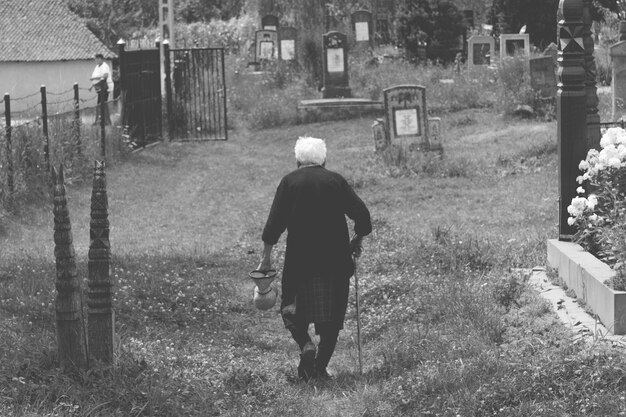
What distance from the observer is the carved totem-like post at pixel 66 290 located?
6699mm

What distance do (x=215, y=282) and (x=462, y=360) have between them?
4150 millimetres

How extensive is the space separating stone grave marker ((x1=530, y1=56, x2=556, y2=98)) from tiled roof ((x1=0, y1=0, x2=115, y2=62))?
18671 millimetres

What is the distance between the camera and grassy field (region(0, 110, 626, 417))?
6.55m

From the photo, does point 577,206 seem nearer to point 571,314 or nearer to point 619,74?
point 571,314

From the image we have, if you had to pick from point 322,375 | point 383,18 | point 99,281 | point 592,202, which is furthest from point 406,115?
point 383,18

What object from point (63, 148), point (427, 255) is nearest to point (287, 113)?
point (63, 148)

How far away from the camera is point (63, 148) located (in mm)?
17156

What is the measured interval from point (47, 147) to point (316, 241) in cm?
916

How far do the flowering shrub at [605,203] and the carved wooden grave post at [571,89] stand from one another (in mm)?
329

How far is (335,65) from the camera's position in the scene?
88.6 feet

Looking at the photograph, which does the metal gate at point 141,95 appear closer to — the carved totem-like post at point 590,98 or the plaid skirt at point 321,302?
the carved totem-like post at point 590,98

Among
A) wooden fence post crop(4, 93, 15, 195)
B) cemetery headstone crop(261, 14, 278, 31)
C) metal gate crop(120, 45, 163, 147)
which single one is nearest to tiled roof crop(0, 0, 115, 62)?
cemetery headstone crop(261, 14, 278, 31)

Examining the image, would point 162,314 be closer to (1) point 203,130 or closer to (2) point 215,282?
(2) point 215,282

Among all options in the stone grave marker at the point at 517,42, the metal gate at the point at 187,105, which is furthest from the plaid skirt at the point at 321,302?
the stone grave marker at the point at 517,42
